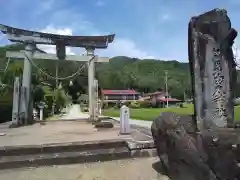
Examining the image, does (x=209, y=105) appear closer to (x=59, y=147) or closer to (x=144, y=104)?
(x=59, y=147)

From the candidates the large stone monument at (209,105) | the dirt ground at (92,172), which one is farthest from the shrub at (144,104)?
the large stone monument at (209,105)

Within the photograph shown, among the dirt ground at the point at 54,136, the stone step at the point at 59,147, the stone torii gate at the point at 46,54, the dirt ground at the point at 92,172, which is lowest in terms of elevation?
the dirt ground at the point at 92,172

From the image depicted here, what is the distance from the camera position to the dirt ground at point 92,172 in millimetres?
5556

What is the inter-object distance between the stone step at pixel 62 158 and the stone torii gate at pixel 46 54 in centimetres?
766

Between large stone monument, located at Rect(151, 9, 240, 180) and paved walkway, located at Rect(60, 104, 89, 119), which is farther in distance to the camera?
paved walkway, located at Rect(60, 104, 89, 119)

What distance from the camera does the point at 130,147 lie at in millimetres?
6875

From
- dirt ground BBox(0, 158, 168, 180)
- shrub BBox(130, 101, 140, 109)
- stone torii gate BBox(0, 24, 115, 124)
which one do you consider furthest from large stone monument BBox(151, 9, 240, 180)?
shrub BBox(130, 101, 140, 109)

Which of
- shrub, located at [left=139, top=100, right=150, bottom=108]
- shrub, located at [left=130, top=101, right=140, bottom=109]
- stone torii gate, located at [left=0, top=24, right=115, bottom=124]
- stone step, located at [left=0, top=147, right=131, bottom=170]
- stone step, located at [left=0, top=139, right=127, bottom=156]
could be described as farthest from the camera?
shrub, located at [left=139, top=100, right=150, bottom=108]

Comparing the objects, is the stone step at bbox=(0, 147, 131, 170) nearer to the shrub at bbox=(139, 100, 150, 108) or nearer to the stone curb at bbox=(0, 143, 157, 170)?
the stone curb at bbox=(0, 143, 157, 170)

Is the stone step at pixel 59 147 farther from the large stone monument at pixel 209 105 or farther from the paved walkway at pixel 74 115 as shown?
the paved walkway at pixel 74 115

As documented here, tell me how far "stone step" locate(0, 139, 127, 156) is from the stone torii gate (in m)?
7.36

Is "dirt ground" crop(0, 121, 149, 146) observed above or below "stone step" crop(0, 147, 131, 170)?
above

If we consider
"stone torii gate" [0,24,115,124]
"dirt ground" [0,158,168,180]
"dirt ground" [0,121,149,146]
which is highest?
"stone torii gate" [0,24,115,124]

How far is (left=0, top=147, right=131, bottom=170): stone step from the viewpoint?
6.12 m
